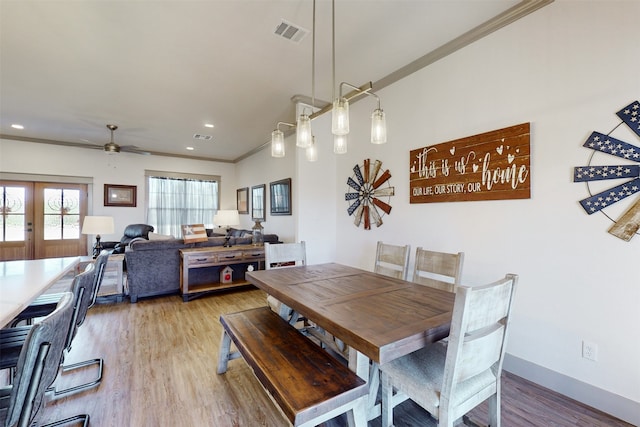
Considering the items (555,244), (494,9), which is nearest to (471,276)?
(555,244)

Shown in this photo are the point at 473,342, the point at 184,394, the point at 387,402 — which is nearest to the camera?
the point at 473,342

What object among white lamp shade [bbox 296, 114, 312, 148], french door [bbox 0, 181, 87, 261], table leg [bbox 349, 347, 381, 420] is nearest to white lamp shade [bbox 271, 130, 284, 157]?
white lamp shade [bbox 296, 114, 312, 148]

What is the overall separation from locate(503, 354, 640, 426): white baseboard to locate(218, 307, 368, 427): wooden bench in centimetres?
151

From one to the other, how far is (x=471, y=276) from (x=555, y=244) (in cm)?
68

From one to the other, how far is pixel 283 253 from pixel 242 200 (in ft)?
16.9

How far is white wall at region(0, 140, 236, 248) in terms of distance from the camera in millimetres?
5547

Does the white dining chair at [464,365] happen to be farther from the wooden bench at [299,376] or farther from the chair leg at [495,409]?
the wooden bench at [299,376]

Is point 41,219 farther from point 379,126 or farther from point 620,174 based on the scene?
point 620,174

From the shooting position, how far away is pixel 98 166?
20.6 feet

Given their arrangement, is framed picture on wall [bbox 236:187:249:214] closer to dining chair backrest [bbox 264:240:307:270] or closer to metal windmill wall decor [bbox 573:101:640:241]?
dining chair backrest [bbox 264:240:307:270]

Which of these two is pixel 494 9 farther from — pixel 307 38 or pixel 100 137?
pixel 100 137

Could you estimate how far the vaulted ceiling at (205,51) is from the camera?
2160mm

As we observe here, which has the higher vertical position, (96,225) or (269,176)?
(269,176)

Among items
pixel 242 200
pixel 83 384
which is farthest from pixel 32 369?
pixel 242 200
